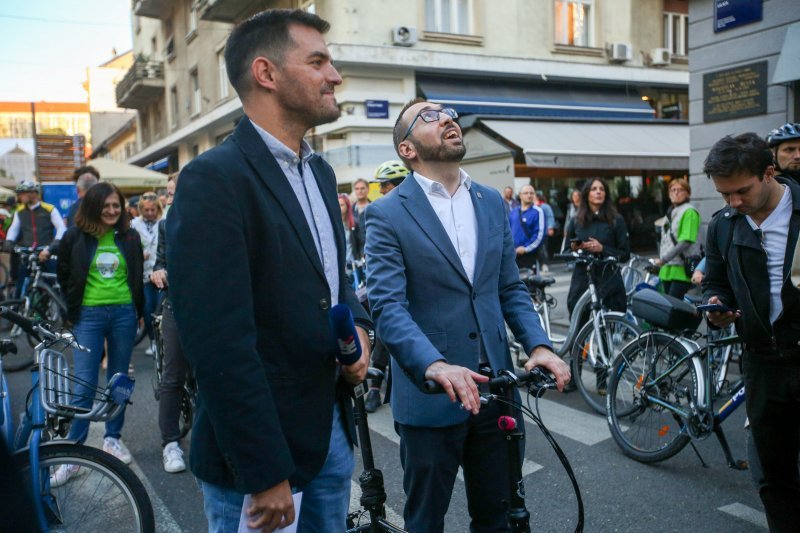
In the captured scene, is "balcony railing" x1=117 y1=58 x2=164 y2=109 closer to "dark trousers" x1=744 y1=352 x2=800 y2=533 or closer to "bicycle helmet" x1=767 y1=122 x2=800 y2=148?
"bicycle helmet" x1=767 y1=122 x2=800 y2=148

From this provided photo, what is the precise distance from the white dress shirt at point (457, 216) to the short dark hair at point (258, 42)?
37.3 inches

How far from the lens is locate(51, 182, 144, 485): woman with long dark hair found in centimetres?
461

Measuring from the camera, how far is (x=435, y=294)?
256 cm

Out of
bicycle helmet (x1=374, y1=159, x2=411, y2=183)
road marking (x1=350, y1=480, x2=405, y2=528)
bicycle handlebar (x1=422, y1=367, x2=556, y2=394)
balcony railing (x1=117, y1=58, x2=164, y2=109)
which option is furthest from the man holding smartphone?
balcony railing (x1=117, y1=58, x2=164, y2=109)

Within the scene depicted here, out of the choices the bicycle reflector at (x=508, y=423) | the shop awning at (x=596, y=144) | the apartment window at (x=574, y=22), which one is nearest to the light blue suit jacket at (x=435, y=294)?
the bicycle reflector at (x=508, y=423)

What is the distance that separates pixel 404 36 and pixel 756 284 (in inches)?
601

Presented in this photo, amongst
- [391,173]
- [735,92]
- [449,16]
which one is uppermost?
[449,16]

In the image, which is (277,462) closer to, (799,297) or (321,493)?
(321,493)

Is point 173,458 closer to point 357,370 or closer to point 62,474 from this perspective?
point 62,474

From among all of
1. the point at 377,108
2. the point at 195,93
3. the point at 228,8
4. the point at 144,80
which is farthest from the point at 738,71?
the point at 144,80

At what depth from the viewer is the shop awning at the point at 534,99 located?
18.1m

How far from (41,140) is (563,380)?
26.7 metres

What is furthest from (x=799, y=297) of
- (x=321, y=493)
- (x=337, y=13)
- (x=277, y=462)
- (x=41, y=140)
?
(x=41, y=140)

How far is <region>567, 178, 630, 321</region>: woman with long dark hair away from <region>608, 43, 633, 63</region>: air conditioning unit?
1519 cm
